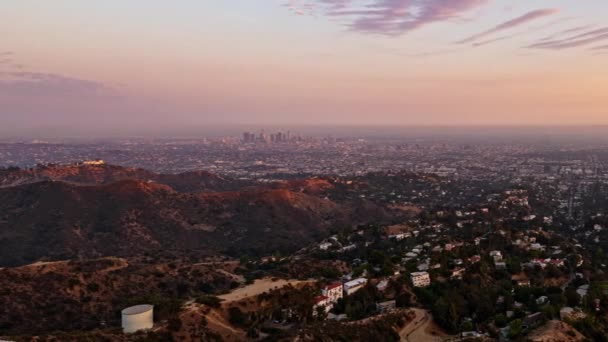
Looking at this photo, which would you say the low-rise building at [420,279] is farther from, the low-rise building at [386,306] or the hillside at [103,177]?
the hillside at [103,177]

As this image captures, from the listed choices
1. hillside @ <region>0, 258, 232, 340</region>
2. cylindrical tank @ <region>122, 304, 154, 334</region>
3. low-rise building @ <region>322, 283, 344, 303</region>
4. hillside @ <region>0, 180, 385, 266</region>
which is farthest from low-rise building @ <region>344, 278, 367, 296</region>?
hillside @ <region>0, 180, 385, 266</region>

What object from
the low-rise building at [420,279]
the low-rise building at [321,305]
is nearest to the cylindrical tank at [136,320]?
the low-rise building at [321,305]

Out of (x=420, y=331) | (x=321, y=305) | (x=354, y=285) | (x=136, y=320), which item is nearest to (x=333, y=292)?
(x=321, y=305)

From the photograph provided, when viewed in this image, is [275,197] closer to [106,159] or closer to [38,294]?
[38,294]

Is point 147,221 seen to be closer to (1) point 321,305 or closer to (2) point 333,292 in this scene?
(2) point 333,292

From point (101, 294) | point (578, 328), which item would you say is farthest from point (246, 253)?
point (578, 328)
